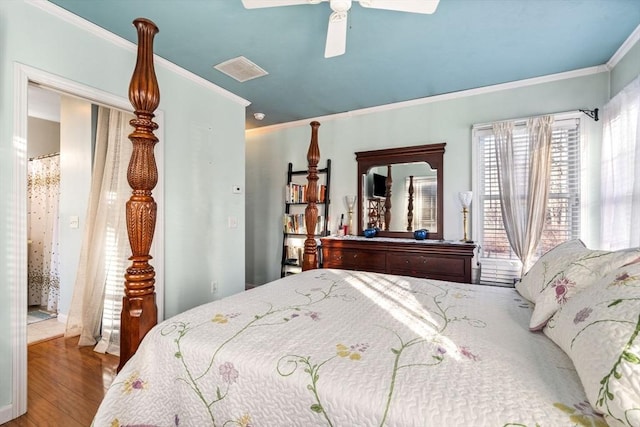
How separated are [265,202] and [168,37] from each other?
2701 mm

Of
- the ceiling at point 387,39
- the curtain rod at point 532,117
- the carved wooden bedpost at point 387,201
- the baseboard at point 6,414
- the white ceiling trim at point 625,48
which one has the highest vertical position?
the ceiling at point 387,39

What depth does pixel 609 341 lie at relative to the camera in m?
0.68

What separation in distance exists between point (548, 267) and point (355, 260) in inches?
84.3

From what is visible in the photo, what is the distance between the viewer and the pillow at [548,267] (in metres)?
1.26

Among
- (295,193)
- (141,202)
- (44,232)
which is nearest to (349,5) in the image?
(141,202)

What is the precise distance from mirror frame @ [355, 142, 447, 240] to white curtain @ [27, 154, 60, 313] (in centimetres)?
379

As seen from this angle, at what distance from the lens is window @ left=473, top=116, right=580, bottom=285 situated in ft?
9.38

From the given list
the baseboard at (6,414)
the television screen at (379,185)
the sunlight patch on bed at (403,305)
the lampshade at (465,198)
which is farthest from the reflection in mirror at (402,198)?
the baseboard at (6,414)

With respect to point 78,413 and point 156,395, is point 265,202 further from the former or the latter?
point 156,395

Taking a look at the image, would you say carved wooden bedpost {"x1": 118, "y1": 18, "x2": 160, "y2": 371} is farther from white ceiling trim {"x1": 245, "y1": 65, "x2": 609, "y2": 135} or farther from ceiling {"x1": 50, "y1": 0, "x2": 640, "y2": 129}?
white ceiling trim {"x1": 245, "y1": 65, "x2": 609, "y2": 135}

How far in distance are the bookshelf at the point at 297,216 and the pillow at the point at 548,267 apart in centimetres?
276

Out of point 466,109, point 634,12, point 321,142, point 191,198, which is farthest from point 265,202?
point 634,12

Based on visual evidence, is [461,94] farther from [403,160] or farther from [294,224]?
[294,224]

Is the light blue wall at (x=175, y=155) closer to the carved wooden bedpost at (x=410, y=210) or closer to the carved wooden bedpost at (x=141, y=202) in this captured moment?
the carved wooden bedpost at (x=141, y=202)
